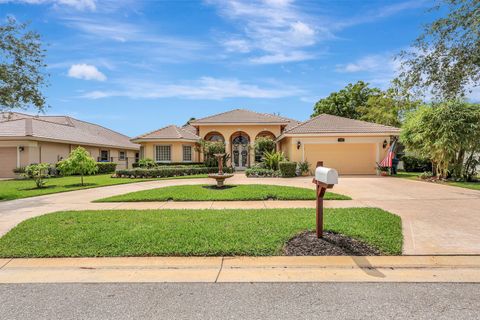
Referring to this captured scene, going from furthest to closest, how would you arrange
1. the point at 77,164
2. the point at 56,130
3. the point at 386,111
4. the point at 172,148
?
the point at 386,111 < the point at 56,130 < the point at 172,148 < the point at 77,164

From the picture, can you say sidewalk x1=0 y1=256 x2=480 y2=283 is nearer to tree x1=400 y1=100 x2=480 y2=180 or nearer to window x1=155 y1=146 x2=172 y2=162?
tree x1=400 y1=100 x2=480 y2=180

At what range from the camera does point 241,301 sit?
3.39m

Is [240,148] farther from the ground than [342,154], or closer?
farther from the ground

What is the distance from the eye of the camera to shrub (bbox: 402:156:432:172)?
24455 millimetres

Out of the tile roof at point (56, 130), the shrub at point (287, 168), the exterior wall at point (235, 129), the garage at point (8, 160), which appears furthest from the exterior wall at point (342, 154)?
the garage at point (8, 160)

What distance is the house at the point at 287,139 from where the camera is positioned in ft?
69.5

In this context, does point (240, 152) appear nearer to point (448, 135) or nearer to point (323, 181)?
point (448, 135)

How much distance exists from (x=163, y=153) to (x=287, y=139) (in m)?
10.9

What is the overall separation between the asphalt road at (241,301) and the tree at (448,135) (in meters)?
14.0

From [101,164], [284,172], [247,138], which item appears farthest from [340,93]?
[101,164]

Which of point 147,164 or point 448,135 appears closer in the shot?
point 448,135

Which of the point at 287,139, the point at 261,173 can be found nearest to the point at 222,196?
the point at 261,173

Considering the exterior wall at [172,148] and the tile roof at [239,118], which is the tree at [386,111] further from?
the exterior wall at [172,148]

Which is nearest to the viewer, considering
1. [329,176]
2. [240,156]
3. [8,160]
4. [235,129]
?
[329,176]
